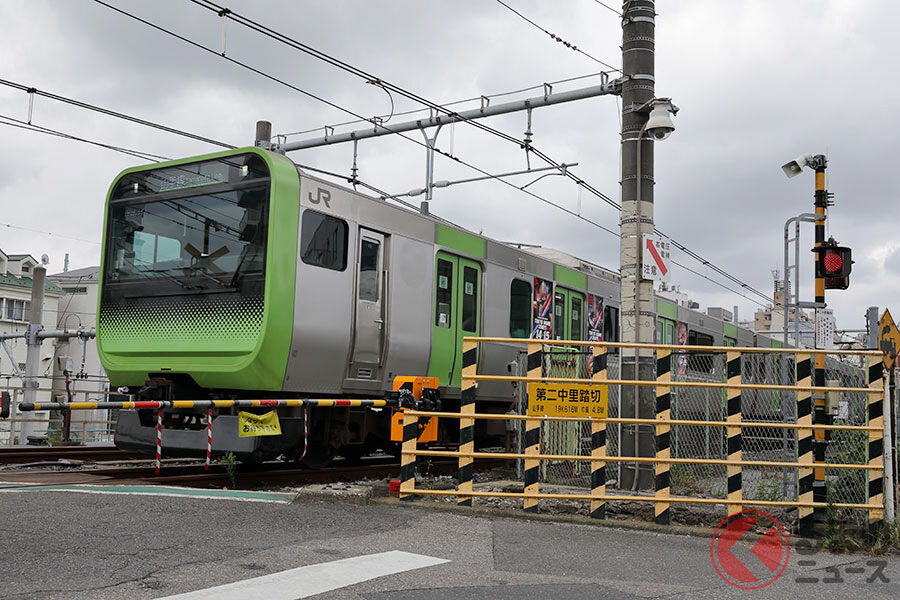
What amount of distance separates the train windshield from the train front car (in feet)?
0.05

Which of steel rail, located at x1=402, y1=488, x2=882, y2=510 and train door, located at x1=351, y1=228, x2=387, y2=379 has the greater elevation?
train door, located at x1=351, y1=228, x2=387, y2=379

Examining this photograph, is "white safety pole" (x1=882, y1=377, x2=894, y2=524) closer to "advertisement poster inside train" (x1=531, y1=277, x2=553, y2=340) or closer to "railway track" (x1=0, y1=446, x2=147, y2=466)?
"advertisement poster inside train" (x1=531, y1=277, x2=553, y2=340)

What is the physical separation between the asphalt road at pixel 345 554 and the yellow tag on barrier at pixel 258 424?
1.33 metres

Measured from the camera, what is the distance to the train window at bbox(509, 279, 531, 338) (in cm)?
1369

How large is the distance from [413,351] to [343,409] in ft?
4.07

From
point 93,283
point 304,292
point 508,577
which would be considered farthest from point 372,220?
point 93,283

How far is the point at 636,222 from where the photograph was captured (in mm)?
9828

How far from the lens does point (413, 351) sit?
36.8ft

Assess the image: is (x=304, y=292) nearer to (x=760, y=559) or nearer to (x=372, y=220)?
(x=372, y=220)

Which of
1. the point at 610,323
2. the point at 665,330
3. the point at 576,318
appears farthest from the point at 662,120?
the point at 665,330

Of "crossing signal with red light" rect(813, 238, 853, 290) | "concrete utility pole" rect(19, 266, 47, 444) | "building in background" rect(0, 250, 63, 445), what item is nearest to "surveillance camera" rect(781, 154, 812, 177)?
"crossing signal with red light" rect(813, 238, 853, 290)

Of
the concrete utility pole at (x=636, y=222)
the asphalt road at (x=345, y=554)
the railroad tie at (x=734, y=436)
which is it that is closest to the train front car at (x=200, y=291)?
the asphalt road at (x=345, y=554)

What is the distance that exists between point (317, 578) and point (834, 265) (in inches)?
290

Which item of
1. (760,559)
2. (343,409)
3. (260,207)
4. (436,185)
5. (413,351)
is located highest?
(436,185)
